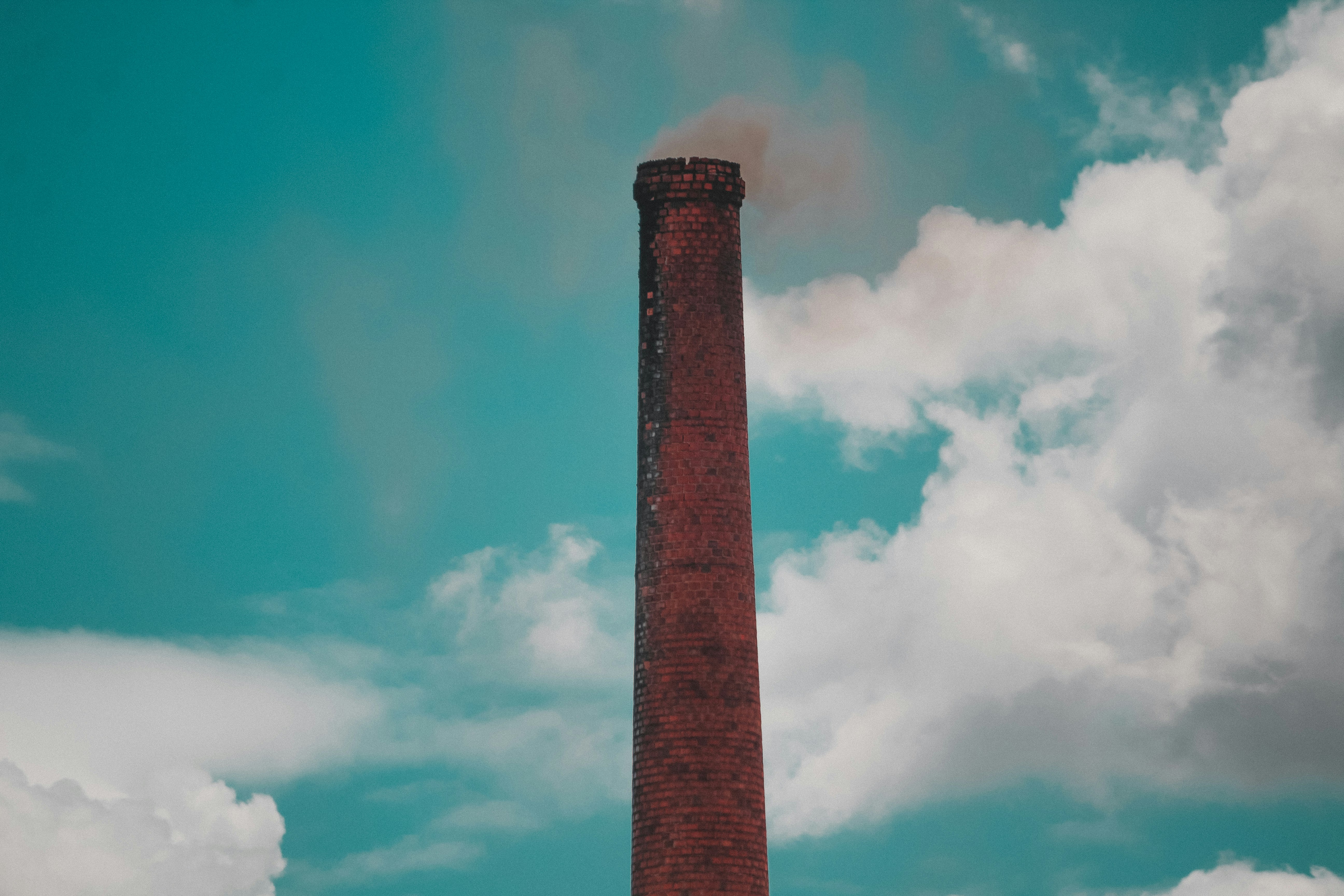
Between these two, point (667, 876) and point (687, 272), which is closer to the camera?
point (667, 876)

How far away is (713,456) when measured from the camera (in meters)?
30.4

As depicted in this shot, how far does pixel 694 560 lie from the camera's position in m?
29.9

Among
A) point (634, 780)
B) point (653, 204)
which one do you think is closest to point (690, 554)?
point (634, 780)

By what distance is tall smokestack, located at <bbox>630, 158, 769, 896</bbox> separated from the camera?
2903 centimetres

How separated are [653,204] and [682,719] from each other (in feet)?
28.4

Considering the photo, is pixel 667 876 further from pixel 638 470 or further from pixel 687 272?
pixel 687 272

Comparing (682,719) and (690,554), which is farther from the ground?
(690,554)

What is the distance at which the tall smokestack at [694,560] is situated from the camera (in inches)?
1143

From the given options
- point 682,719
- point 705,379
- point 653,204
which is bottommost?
point 682,719

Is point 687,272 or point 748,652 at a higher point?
point 687,272

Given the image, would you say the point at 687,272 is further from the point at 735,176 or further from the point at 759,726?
the point at 759,726

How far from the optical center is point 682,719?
29359mm

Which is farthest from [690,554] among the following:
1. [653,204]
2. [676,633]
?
[653,204]

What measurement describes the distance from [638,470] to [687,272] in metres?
3.41
